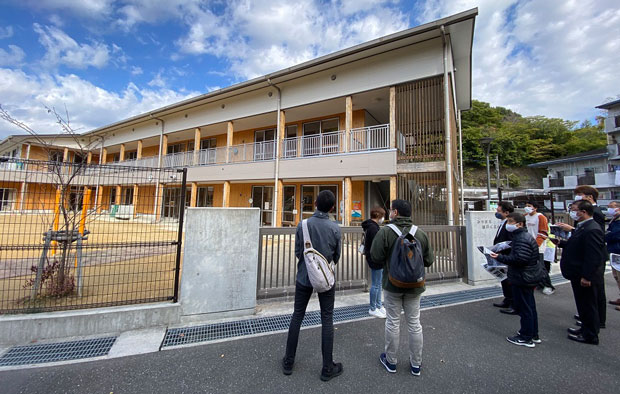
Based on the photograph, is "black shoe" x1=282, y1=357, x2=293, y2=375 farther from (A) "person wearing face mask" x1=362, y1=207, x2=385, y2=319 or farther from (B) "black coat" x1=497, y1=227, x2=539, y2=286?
(B) "black coat" x1=497, y1=227, x2=539, y2=286

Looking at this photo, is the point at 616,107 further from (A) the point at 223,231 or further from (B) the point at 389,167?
(A) the point at 223,231

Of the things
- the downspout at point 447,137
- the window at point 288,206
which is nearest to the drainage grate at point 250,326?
the downspout at point 447,137

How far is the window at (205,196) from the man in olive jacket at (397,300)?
15.9m

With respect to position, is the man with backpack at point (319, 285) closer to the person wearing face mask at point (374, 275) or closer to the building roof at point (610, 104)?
the person wearing face mask at point (374, 275)

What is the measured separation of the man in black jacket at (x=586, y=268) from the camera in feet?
9.67

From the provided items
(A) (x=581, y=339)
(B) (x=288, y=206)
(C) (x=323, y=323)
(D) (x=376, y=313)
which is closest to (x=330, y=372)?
(C) (x=323, y=323)

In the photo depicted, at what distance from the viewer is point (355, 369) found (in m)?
2.42

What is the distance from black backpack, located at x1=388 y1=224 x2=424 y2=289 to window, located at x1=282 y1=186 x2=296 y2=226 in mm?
10644

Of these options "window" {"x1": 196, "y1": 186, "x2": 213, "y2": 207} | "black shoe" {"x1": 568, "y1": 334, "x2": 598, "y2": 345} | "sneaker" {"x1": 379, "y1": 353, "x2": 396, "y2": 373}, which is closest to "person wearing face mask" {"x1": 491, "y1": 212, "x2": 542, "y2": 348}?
"black shoe" {"x1": 568, "y1": 334, "x2": 598, "y2": 345}

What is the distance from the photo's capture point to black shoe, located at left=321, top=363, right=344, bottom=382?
7.38 feet

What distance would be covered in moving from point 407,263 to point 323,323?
3.14 ft

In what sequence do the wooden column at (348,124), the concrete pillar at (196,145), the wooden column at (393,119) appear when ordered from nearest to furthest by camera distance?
1. the wooden column at (393,119)
2. the wooden column at (348,124)
3. the concrete pillar at (196,145)

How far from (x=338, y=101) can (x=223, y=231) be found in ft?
29.2

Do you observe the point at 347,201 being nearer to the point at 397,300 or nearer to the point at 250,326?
the point at 250,326
